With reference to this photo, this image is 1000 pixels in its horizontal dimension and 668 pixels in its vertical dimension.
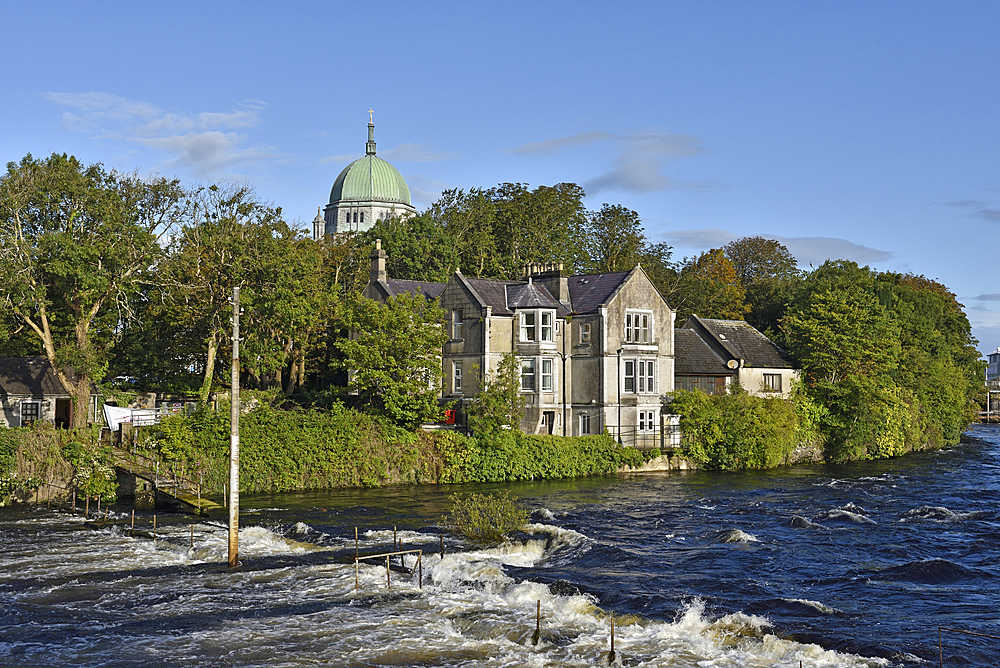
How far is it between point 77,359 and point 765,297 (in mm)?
68430

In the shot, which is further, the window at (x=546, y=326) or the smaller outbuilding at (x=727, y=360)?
the smaller outbuilding at (x=727, y=360)

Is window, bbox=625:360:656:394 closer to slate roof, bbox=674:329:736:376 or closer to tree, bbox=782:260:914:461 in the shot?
slate roof, bbox=674:329:736:376

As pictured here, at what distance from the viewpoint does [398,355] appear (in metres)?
53.9

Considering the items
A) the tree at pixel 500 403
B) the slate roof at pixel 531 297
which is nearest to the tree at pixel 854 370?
the slate roof at pixel 531 297

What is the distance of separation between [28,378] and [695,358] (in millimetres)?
43686

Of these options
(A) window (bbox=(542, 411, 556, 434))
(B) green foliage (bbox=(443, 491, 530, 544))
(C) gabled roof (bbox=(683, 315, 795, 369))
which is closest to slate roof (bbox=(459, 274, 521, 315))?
(A) window (bbox=(542, 411, 556, 434))

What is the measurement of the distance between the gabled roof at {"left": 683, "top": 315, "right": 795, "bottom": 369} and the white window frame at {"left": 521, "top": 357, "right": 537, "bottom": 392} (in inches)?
715

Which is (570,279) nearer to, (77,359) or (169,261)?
(169,261)

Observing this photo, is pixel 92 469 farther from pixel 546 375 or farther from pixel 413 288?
pixel 413 288

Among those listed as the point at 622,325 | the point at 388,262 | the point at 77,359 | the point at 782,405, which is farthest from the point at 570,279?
the point at 77,359

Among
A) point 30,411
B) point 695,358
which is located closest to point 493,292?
point 695,358

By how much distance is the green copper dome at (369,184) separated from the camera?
165m

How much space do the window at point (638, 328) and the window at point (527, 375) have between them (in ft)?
21.0

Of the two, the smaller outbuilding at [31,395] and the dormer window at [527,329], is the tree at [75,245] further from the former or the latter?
the dormer window at [527,329]
